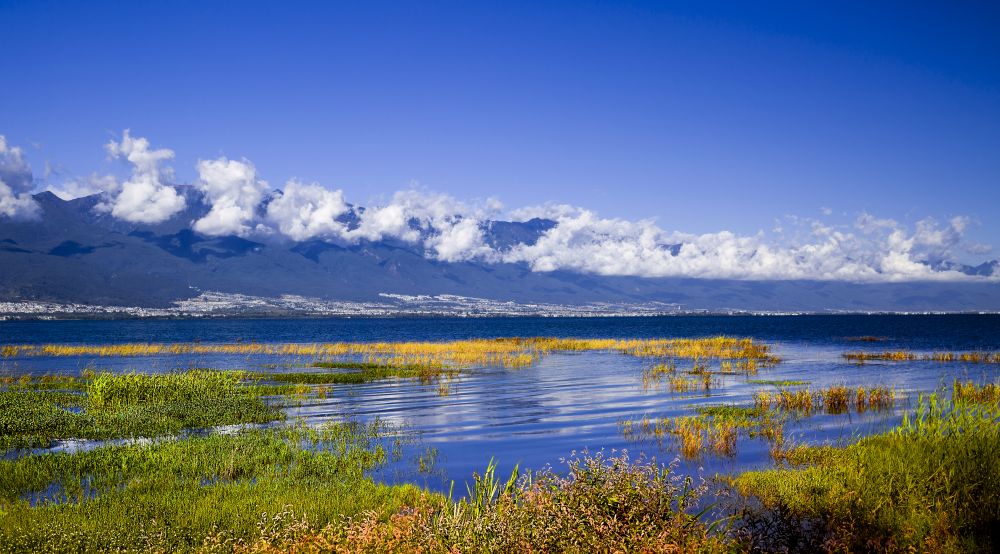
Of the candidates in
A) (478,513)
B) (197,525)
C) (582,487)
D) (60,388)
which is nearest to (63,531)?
(197,525)

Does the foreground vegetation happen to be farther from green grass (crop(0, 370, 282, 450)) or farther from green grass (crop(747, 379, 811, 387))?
green grass (crop(747, 379, 811, 387))

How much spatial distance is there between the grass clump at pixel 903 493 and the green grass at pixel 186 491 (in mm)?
9745

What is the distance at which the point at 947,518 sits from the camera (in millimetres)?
14344

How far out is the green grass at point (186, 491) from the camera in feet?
50.7

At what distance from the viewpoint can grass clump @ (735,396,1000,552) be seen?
13.9 meters

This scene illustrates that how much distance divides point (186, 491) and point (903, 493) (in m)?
18.2

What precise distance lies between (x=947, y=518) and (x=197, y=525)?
15.6m

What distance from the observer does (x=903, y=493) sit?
16.3 meters

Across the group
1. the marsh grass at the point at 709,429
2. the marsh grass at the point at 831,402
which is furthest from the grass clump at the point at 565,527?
the marsh grass at the point at 831,402

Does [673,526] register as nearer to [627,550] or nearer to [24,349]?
[627,550]

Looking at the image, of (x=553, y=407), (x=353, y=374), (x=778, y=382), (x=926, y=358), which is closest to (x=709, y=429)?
(x=553, y=407)

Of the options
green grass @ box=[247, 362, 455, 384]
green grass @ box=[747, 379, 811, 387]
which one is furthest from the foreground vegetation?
green grass @ box=[247, 362, 455, 384]

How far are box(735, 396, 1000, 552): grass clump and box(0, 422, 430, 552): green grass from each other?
9.74 metres

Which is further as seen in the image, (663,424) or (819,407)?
(819,407)
